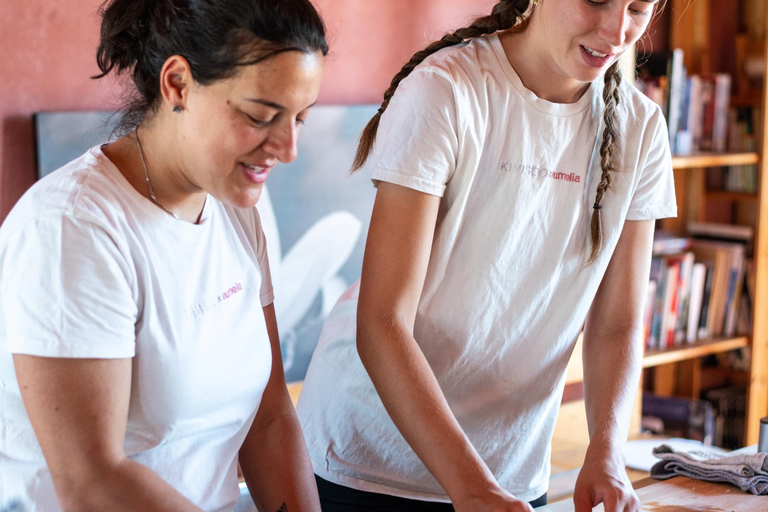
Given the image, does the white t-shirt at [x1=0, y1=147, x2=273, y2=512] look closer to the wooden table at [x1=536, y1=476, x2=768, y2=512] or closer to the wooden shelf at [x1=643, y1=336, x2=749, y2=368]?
the wooden table at [x1=536, y1=476, x2=768, y2=512]

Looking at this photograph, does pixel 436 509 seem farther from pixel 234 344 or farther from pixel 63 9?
pixel 63 9

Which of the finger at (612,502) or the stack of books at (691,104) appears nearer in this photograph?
the finger at (612,502)

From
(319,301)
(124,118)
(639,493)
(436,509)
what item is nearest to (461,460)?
(436,509)

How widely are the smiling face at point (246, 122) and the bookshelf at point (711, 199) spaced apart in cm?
231

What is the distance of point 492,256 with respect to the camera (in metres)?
1.20

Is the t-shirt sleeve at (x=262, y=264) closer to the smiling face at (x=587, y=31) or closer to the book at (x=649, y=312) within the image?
the smiling face at (x=587, y=31)

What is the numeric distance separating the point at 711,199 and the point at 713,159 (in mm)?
467

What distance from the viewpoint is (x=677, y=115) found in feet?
10.1

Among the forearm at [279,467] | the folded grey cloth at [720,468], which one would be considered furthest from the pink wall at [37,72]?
the folded grey cloth at [720,468]

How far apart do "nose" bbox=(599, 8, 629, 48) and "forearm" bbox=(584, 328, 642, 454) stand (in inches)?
17.7

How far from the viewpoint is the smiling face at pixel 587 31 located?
1.14m

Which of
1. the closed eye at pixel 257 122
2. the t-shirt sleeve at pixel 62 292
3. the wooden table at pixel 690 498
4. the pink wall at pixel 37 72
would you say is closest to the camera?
the t-shirt sleeve at pixel 62 292

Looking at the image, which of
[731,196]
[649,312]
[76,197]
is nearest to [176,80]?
[76,197]

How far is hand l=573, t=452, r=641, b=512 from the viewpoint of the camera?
111cm
